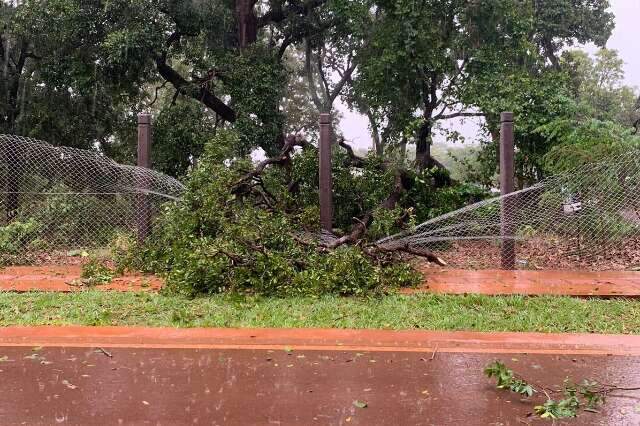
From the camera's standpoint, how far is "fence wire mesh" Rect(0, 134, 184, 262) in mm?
8055

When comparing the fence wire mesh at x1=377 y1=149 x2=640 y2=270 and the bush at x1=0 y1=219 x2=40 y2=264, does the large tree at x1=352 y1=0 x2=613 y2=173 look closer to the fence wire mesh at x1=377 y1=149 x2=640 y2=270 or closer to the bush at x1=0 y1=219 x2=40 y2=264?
the fence wire mesh at x1=377 y1=149 x2=640 y2=270

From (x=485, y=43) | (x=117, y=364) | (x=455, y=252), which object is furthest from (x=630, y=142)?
(x=117, y=364)

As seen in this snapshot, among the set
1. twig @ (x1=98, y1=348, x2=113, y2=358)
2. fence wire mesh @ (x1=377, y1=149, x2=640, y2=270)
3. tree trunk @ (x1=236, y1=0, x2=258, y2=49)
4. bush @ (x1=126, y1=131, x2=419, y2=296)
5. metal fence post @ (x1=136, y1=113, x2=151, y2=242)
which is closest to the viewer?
twig @ (x1=98, y1=348, x2=113, y2=358)

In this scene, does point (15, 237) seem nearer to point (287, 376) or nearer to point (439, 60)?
point (287, 376)

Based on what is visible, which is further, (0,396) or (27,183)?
(27,183)

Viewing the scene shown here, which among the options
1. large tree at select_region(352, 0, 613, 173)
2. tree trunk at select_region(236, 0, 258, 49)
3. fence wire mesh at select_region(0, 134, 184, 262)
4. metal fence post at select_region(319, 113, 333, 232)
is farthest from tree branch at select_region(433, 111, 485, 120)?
fence wire mesh at select_region(0, 134, 184, 262)

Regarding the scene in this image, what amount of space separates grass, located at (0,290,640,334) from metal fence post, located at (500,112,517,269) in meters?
1.63

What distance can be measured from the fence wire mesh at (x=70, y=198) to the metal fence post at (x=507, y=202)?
427 cm

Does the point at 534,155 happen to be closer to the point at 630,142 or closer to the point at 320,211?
the point at 630,142

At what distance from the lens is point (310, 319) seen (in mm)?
5367

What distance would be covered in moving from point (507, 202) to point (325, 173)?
253 centimetres

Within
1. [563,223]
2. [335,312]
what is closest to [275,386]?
[335,312]

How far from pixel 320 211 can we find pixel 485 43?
6.57 meters

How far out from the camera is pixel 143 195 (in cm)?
798
